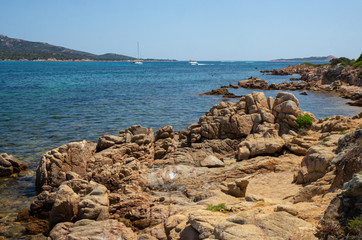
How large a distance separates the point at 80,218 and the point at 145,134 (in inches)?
360

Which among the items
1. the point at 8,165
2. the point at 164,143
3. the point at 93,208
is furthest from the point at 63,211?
the point at 164,143

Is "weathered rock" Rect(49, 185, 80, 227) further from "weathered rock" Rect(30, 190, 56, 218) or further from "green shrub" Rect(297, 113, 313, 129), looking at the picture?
"green shrub" Rect(297, 113, 313, 129)

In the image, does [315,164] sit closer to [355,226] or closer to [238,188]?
[238,188]

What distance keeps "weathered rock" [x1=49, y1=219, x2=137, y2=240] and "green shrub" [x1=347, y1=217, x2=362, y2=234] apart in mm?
7059

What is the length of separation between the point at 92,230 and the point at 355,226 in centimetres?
840

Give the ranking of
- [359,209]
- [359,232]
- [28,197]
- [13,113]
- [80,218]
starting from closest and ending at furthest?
[359,232] → [359,209] → [80,218] → [28,197] → [13,113]

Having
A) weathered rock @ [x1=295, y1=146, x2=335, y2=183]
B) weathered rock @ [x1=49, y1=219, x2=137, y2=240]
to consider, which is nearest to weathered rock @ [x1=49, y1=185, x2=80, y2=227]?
weathered rock @ [x1=49, y1=219, x2=137, y2=240]

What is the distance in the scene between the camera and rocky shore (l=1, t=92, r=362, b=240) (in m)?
8.52

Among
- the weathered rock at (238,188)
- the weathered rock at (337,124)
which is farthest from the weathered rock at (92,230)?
the weathered rock at (337,124)

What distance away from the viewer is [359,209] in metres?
7.39

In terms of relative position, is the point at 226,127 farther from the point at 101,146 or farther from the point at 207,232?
the point at 207,232

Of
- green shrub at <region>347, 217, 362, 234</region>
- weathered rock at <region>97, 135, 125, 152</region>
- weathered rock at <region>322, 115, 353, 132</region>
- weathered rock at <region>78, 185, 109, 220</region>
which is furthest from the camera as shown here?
weathered rock at <region>322, 115, 353, 132</region>

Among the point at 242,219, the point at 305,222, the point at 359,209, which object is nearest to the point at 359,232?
the point at 359,209

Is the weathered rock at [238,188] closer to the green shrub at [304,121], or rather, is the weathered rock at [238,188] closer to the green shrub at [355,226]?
the green shrub at [355,226]
